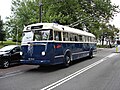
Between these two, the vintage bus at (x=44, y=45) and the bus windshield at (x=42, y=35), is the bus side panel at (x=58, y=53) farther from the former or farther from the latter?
the bus windshield at (x=42, y=35)

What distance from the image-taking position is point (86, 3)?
4653 centimetres

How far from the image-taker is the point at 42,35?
14.6 meters

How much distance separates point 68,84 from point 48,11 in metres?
30.8

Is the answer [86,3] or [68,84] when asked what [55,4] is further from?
[68,84]

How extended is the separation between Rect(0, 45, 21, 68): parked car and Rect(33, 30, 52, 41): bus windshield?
2632 mm

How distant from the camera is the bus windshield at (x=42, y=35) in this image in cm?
1442

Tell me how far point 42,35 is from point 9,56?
3.18 metres

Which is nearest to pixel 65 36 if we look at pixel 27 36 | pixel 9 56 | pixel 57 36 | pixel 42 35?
pixel 57 36

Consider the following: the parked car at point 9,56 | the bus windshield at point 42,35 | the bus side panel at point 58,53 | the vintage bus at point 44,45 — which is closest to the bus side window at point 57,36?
the vintage bus at point 44,45

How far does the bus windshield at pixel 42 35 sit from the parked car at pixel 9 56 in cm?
263

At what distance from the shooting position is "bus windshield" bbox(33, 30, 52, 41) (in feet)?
47.3

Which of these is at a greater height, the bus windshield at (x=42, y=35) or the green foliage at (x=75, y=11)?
the green foliage at (x=75, y=11)

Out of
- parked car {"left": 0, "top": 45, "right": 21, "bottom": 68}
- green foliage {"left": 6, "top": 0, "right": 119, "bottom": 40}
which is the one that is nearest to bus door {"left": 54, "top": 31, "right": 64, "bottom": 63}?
parked car {"left": 0, "top": 45, "right": 21, "bottom": 68}

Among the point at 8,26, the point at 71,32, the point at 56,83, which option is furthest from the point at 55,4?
the point at 56,83
